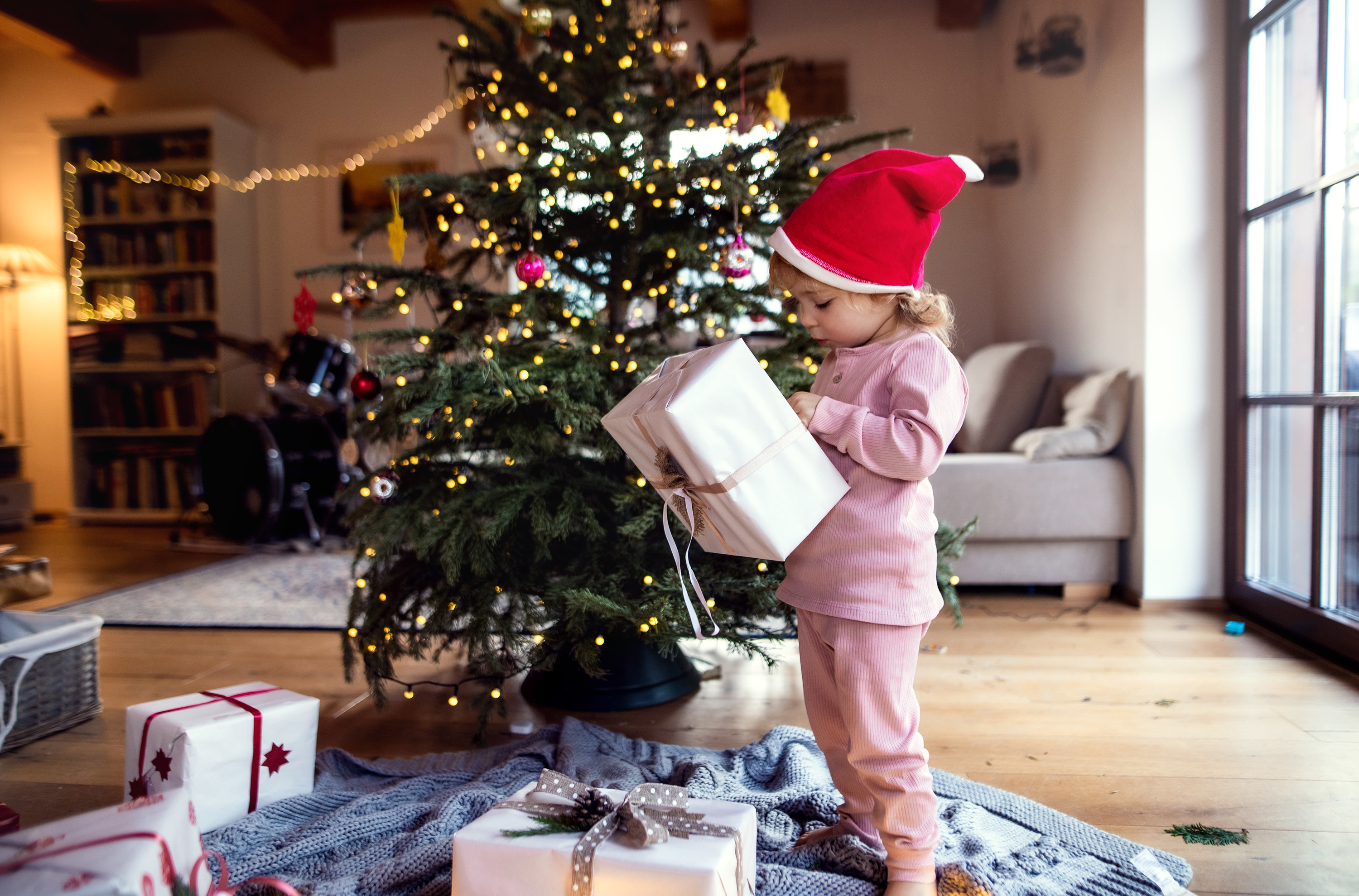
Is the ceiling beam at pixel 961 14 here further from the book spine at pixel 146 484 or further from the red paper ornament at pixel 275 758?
the book spine at pixel 146 484

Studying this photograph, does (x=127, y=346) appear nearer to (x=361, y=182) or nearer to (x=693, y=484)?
(x=361, y=182)

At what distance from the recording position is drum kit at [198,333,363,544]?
3.78 metres

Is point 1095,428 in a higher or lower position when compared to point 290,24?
lower

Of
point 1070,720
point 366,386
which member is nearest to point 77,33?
point 366,386

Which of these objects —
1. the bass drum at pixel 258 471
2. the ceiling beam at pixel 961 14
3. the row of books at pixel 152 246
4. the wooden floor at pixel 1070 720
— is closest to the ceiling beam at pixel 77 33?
the row of books at pixel 152 246

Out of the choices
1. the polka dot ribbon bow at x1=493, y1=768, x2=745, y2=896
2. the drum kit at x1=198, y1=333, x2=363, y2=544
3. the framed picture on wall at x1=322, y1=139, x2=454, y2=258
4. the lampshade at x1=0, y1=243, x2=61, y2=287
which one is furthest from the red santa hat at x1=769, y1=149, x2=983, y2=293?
the lampshade at x1=0, y1=243, x2=61, y2=287

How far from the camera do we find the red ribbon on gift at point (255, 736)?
1.29 meters

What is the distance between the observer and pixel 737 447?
0.97m

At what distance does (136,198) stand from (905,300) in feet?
17.2

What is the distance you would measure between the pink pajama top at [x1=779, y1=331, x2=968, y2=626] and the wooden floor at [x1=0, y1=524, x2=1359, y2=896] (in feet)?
1.81

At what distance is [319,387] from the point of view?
394 cm

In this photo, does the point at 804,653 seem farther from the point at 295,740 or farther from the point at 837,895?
the point at 295,740

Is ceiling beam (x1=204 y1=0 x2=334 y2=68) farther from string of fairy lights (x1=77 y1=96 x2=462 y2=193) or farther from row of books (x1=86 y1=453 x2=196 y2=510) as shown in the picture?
row of books (x1=86 y1=453 x2=196 y2=510)

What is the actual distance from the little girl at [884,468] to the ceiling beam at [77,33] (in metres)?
5.21
